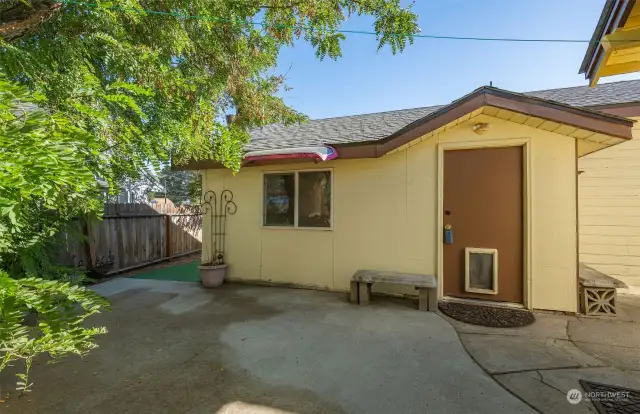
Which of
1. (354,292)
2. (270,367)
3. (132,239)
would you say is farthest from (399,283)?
(132,239)

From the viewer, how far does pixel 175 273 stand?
6758 millimetres

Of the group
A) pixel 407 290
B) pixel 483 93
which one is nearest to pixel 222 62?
pixel 483 93

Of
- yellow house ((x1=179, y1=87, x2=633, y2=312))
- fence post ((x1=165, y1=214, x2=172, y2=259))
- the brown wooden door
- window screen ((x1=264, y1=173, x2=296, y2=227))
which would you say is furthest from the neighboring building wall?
fence post ((x1=165, y1=214, x2=172, y2=259))

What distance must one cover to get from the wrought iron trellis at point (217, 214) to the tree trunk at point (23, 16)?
13.1 feet

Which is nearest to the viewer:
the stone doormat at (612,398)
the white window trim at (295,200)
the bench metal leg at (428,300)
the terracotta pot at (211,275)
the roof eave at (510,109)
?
the stone doormat at (612,398)

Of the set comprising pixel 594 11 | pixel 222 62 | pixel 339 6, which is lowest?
pixel 222 62

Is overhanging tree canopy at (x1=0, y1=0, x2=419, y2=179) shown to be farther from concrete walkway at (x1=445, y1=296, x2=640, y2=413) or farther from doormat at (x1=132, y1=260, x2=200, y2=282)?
doormat at (x1=132, y1=260, x2=200, y2=282)

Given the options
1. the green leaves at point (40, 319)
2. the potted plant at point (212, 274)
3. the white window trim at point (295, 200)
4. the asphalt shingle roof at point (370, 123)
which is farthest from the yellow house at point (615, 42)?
the potted plant at point (212, 274)

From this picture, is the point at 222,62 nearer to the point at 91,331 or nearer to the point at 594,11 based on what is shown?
the point at 91,331

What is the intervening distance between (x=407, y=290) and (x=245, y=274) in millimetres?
3155

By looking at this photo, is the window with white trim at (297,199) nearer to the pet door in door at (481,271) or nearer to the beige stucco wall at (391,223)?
the beige stucco wall at (391,223)

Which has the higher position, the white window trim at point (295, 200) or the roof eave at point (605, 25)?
the roof eave at point (605, 25)

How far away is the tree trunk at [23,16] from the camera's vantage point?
1.80 meters

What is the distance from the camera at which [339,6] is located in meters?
4.25
